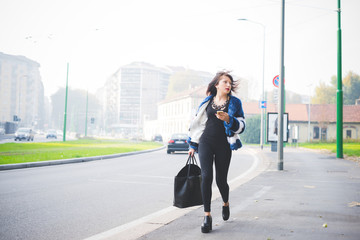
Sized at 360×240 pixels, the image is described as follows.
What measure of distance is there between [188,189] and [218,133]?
0.78 meters

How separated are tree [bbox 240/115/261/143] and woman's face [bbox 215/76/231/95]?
4731 cm

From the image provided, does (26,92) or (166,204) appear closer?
(166,204)

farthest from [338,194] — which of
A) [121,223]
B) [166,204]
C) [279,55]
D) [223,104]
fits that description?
[279,55]

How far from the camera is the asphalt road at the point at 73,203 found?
4734 mm

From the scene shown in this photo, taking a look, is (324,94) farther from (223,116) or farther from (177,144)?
(223,116)

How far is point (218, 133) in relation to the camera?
4.61 metres

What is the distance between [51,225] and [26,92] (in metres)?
129

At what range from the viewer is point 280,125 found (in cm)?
1228

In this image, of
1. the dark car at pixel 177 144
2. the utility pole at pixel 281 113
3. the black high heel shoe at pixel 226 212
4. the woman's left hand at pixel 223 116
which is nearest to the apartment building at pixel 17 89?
the dark car at pixel 177 144

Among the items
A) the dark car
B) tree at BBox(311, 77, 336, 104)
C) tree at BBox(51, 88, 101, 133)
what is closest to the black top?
the dark car

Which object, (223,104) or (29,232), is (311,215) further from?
(29,232)

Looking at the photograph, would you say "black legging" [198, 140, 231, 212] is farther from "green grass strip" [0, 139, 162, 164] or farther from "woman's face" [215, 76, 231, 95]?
"green grass strip" [0, 139, 162, 164]

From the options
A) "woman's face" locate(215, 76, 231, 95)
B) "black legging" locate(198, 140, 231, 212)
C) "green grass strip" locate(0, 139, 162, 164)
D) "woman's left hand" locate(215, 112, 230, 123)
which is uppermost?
"woman's face" locate(215, 76, 231, 95)

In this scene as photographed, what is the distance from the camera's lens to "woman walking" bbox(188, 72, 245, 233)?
4547mm
